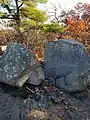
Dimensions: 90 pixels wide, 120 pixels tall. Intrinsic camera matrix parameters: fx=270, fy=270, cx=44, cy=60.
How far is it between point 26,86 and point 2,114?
29.9 inches

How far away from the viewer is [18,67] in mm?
4559

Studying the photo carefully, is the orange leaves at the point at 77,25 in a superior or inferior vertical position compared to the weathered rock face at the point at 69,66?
inferior

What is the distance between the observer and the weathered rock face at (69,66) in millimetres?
4949

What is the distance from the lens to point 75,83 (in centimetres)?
495

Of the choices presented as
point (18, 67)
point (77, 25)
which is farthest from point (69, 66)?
point (77, 25)

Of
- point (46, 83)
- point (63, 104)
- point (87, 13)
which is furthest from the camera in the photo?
point (87, 13)

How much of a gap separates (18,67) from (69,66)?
39.6 inches

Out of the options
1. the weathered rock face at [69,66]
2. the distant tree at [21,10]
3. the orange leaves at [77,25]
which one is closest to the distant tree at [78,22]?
the orange leaves at [77,25]

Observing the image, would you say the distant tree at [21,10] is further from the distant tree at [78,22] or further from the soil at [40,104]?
the soil at [40,104]

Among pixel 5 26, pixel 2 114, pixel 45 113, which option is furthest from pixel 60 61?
pixel 5 26

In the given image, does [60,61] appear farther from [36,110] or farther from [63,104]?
[36,110]

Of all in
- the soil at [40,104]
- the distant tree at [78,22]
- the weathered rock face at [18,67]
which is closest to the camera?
the soil at [40,104]

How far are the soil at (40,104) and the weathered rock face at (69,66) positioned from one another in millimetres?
228

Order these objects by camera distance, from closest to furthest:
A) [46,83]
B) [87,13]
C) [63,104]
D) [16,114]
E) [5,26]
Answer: [16,114]
[63,104]
[46,83]
[5,26]
[87,13]
